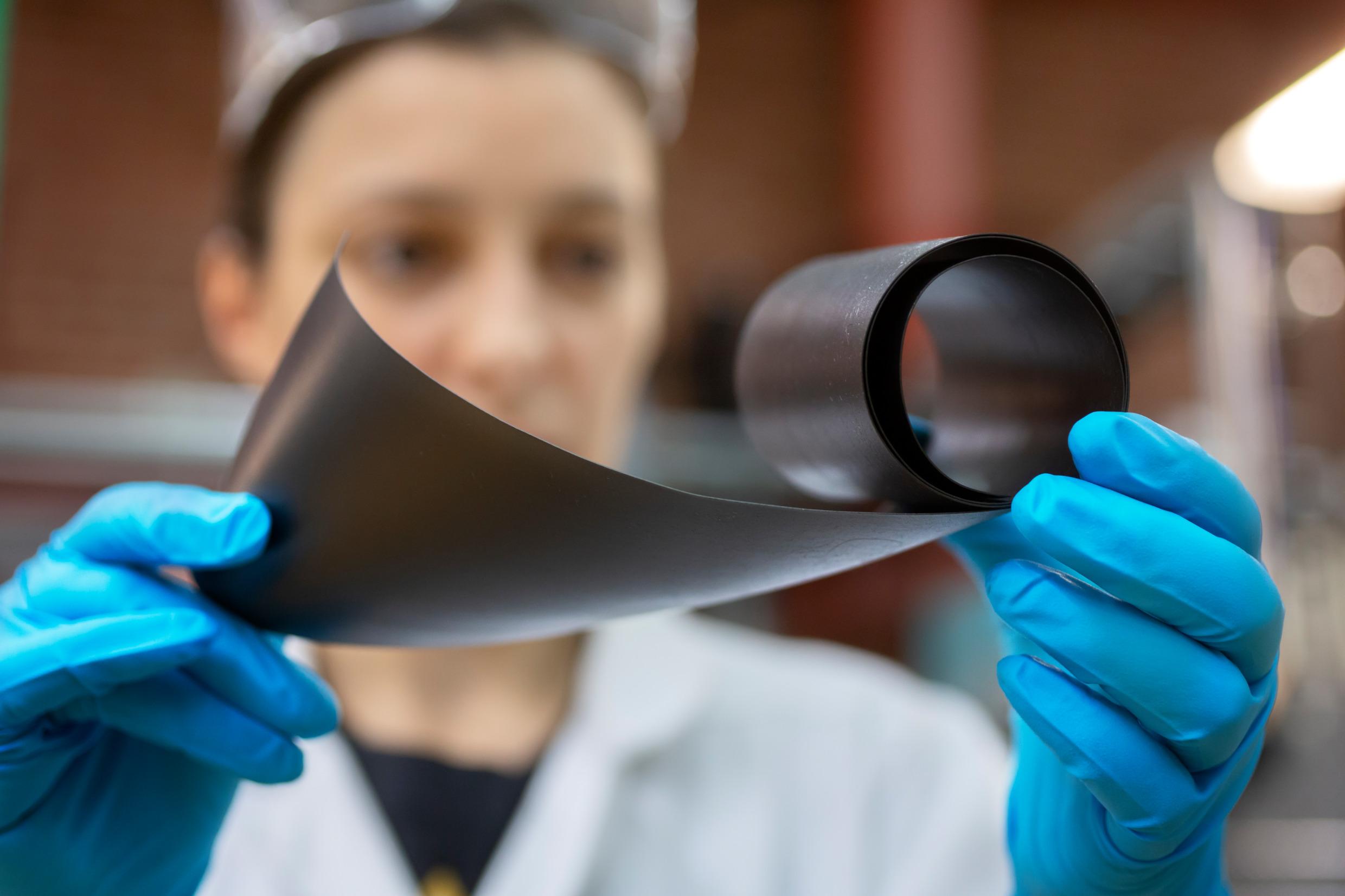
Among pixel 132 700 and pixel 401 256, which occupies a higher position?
pixel 401 256

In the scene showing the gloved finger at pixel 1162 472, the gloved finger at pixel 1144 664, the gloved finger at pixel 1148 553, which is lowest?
the gloved finger at pixel 1144 664

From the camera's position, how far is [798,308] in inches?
19.3

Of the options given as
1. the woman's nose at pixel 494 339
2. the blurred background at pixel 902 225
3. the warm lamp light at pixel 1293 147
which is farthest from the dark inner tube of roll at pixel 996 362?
the warm lamp light at pixel 1293 147

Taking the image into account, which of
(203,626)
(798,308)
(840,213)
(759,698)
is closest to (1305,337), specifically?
(840,213)

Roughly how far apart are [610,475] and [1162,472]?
10.4 inches

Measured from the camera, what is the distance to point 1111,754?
0.46 m

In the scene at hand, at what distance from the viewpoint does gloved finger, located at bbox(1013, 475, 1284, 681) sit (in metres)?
0.43

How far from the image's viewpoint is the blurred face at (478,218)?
0.73 m

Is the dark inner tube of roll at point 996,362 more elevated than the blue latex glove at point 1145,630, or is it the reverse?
the dark inner tube of roll at point 996,362

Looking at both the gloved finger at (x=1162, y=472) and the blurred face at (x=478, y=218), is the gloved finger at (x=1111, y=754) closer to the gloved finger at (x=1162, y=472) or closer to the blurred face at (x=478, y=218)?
the gloved finger at (x=1162, y=472)

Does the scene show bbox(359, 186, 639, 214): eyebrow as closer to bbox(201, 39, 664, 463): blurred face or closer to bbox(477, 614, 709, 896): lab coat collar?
bbox(201, 39, 664, 463): blurred face

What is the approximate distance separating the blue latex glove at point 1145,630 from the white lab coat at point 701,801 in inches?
16.0

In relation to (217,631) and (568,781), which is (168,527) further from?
(568,781)

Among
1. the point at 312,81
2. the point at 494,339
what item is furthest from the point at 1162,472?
the point at 312,81
